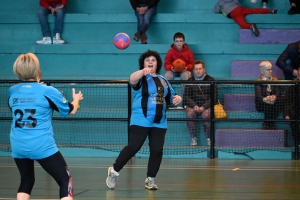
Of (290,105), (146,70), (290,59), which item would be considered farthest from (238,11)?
(146,70)

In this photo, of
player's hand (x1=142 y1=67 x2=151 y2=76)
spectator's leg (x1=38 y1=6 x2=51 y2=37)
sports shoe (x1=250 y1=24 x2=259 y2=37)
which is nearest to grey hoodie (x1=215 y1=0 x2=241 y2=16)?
sports shoe (x1=250 y1=24 x2=259 y2=37)

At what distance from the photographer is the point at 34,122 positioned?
6.47 meters

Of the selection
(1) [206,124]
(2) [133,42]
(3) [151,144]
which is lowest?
(3) [151,144]

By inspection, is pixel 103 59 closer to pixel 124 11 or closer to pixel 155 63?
pixel 124 11

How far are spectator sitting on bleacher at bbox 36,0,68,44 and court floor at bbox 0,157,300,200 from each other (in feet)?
13.0

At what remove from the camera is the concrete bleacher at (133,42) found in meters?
15.5

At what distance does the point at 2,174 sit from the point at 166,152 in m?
3.84

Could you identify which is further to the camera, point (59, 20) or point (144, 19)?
point (59, 20)

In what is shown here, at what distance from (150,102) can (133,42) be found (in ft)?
23.6

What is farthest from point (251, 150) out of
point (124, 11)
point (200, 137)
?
point (124, 11)

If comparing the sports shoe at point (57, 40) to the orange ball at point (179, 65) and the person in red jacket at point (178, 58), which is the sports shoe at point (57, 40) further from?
the orange ball at point (179, 65)

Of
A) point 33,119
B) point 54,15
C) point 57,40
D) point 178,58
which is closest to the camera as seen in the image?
point 33,119

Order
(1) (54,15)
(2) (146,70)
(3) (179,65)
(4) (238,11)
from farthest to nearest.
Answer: (1) (54,15) → (4) (238,11) → (3) (179,65) → (2) (146,70)

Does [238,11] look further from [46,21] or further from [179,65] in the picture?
[46,21]
